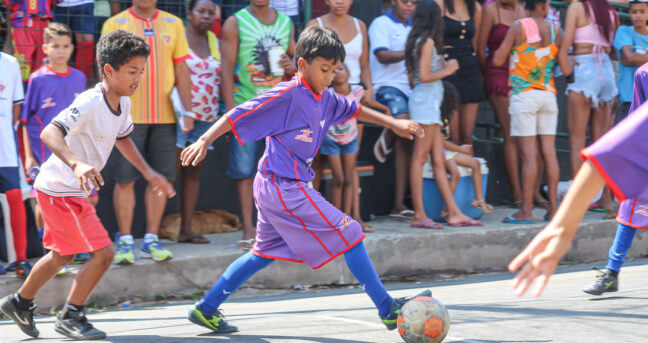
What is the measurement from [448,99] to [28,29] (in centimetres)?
368

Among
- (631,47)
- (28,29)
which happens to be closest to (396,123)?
(28,29)

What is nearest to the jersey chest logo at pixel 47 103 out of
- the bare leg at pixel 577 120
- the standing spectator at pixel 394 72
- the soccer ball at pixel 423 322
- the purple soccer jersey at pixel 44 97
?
the purple soccer jersey at pixel 44 97

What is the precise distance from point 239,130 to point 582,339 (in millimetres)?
2187

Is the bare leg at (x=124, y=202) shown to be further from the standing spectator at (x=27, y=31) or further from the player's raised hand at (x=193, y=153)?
the player's raised hand at (x=193, y=153)

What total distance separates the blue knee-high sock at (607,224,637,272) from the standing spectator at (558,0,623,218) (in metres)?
2.68

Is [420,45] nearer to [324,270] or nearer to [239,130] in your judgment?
[324,270]

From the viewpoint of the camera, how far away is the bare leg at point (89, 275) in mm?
4676

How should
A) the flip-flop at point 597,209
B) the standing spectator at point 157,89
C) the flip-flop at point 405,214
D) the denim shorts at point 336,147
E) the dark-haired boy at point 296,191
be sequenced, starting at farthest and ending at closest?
the flip-flop at point 597,209 < the flip-flop at point 405,214 < the denim shorts at point 336,147 < the standing spectator at point 157,89 < the dark-haired boy at point 296,191

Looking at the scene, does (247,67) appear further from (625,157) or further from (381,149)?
(625,157)

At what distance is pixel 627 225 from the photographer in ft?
18.4

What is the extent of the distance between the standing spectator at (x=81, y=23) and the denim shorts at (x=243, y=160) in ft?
4.59

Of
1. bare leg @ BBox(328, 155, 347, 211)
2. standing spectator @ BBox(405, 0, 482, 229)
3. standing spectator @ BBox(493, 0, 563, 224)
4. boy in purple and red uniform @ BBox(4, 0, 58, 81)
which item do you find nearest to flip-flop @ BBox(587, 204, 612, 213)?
standing spectator @ BBox(493, 0, 563, 224)

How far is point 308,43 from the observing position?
4730 mm

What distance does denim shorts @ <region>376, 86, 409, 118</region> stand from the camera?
7.72 m
